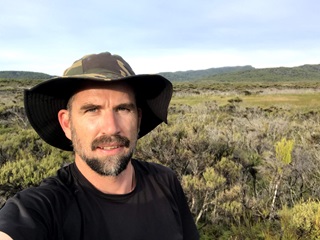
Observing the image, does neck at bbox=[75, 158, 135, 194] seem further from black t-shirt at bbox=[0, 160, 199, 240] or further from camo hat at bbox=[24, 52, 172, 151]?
camo hat at bbox=[24, 52, 172, 151]

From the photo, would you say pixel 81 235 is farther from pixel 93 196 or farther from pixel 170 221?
pixel 170 221

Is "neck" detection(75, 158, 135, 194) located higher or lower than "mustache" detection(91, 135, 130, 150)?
lower

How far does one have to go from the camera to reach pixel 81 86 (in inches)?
67.9

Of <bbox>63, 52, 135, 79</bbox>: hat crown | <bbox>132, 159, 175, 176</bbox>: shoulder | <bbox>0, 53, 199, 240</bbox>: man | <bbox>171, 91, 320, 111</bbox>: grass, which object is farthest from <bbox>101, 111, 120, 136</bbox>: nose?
<bbox>171, 91, 320, 111</bbox>: grass

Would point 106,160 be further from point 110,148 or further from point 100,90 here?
point 100,90

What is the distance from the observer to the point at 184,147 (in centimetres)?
851

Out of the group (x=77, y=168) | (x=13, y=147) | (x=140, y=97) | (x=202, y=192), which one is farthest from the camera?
(x=13, y=147)

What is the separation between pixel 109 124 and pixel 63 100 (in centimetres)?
37

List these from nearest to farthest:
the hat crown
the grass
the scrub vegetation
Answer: the hat crown → the scrub vegetation → the grass

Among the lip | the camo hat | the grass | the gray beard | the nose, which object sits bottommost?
the grass

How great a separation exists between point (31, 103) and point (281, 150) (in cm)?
465

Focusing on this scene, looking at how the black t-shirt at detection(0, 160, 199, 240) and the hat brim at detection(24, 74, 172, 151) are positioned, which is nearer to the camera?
the black t-shirt at detection(0, 160, 199, 240)

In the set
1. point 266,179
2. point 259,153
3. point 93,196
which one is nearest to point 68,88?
point 93,196

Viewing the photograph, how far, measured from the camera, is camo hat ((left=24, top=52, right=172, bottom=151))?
1664 millimetres
